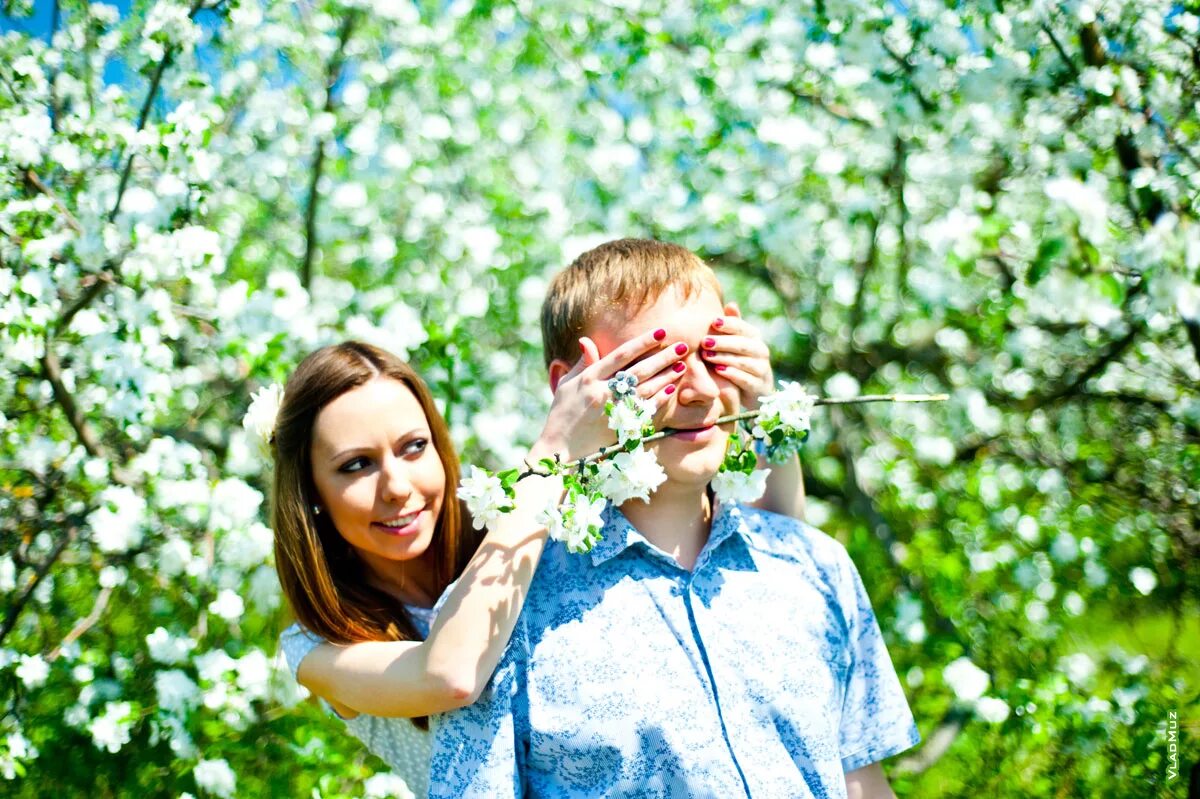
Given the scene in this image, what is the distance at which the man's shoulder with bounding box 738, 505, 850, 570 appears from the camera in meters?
1.70

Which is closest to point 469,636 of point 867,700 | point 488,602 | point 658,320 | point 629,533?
point 488,602

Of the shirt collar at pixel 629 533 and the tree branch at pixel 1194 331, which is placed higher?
the tree branch at pixel 1194 331

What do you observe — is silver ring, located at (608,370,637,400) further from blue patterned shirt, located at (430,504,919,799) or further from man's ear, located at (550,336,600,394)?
blue patterned shirt, located at (430,504,919,799)

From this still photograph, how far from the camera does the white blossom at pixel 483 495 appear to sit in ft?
4.77

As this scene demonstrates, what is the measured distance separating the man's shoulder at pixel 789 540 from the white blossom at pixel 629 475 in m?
0.29

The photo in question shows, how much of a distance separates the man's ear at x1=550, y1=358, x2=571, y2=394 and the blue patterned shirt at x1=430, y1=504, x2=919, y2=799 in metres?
0.26

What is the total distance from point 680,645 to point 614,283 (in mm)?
577

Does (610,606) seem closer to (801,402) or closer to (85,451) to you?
(801,402)

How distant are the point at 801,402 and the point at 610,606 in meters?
0.43

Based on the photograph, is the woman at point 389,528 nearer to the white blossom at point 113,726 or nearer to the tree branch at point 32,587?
the white blossom at point 113,726

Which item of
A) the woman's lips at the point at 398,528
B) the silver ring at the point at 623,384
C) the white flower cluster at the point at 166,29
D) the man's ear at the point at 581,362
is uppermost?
the white flower cluster at the point at 166,29

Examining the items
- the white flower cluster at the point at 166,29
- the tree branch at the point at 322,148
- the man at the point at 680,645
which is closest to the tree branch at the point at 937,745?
the man at the point at 680,645

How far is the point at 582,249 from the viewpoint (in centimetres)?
368

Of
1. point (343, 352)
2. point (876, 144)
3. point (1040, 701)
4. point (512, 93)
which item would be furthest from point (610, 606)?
point (512, 93)
